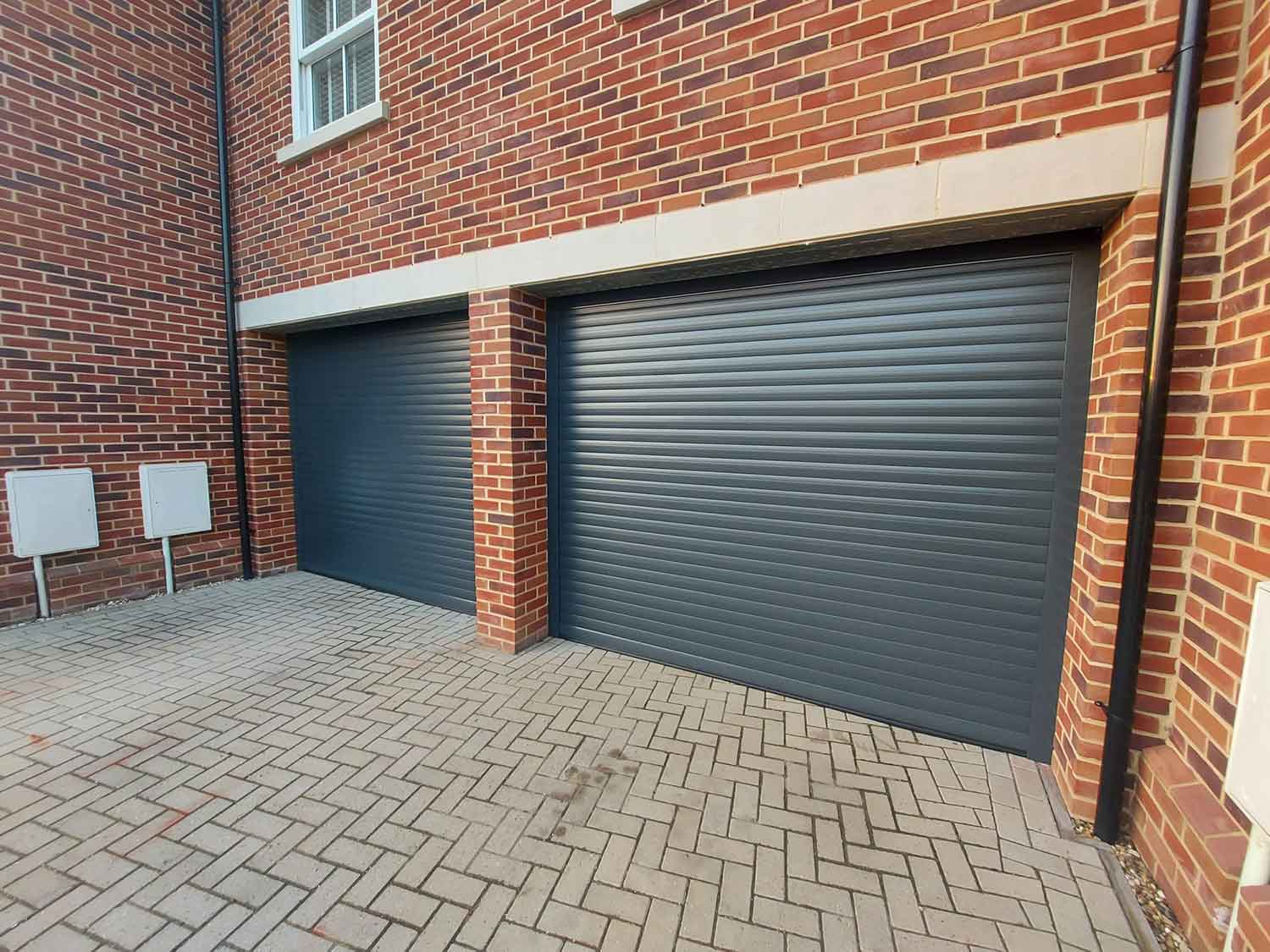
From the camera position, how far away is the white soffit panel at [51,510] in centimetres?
386

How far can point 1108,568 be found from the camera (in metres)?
1.97

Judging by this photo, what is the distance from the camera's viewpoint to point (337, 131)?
→ 397 cm

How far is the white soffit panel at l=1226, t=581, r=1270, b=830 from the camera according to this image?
129 cm

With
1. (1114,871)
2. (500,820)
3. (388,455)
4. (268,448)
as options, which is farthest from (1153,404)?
(268,448)

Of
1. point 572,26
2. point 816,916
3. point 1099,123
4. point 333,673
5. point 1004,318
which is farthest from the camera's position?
point 333,673

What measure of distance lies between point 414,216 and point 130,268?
289cm

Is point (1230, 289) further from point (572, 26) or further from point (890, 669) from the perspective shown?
point (572, 26)

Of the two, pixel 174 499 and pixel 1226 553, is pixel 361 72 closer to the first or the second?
pixel 174 499

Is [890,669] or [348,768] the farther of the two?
[890,669]

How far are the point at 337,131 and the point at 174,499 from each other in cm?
355

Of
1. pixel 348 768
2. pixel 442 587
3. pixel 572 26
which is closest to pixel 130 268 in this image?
pixel 442 587

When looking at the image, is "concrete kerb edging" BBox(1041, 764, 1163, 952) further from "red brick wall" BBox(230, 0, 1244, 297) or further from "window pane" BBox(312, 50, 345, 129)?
"window pane" BBox(312, 50, 345, 129)

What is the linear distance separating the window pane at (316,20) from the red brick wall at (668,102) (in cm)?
19

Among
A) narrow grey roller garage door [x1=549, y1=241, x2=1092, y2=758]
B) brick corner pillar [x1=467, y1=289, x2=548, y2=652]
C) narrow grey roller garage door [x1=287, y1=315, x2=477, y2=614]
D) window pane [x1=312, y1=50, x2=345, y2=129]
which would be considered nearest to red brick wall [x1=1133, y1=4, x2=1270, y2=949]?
narrow grey roller garage door [x1=549, y1=241, x2=1092, y2=758]
